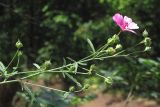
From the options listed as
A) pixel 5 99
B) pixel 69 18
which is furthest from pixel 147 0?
pixel 5 99

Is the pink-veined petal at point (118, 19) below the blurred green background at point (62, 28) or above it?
below

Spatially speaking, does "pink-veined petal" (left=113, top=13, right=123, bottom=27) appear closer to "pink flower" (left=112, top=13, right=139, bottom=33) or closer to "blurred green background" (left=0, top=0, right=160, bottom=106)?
"pink flower" (left=112, top=13, right=139, bottom=33)

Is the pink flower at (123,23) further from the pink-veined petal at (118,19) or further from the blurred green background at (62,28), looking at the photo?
the blurred green background at (62,28)

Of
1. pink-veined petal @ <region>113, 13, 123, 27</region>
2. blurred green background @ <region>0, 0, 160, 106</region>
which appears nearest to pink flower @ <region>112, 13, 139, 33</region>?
pink-veined petal @ <region>113, 13, 123, 27</region>

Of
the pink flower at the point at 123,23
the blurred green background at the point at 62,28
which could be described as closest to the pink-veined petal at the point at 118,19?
the pink flower at the point at 123,23

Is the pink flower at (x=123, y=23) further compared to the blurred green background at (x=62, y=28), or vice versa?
the blurred green background at (x=62, y=28)

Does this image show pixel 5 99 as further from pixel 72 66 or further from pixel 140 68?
pixel 72 66

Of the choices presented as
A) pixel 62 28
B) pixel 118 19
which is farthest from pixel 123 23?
pixel 62 28

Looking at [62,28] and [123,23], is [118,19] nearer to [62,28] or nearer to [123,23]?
[123,23]
